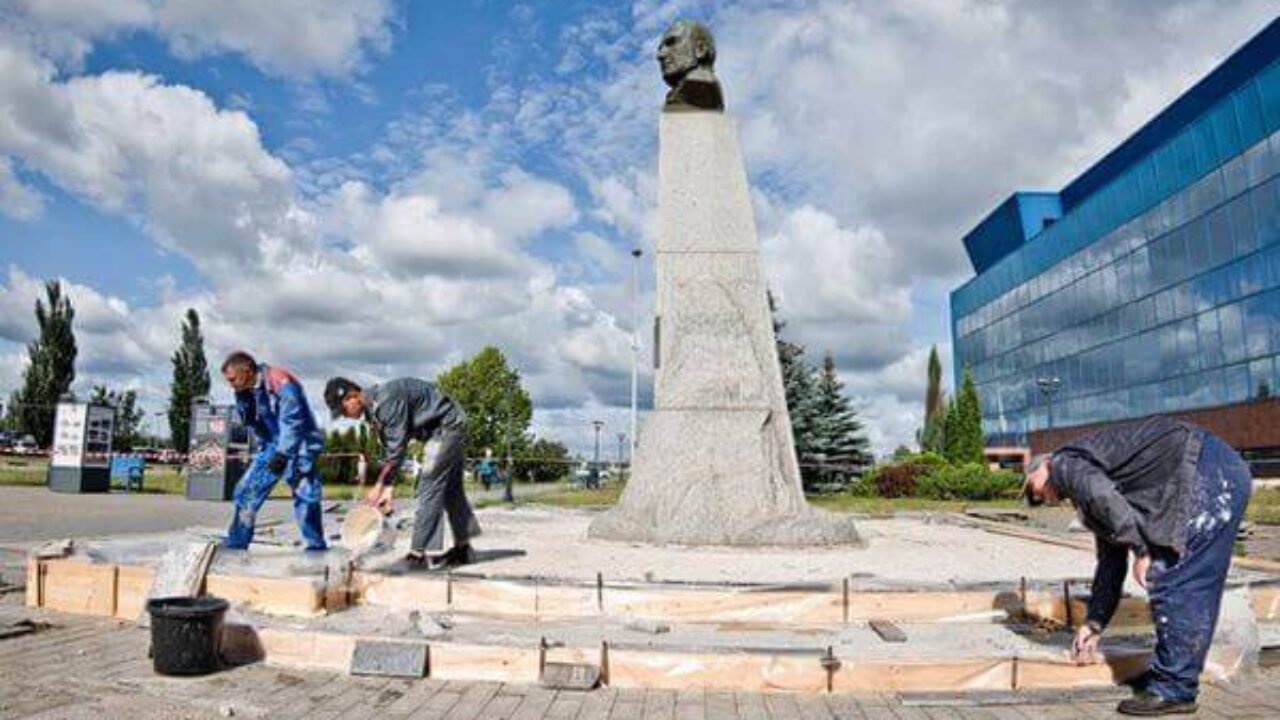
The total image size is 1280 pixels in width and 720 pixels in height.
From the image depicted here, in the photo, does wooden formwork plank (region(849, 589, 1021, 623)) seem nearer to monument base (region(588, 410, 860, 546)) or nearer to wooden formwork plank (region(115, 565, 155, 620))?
monument base (region(588, 410, 860, 546))

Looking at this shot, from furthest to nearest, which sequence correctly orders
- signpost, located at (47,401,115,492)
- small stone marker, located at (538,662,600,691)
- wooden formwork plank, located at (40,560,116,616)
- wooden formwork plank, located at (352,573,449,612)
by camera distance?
signpost, located at (47,401,115,492)
wooden formwork plank, located at (40,560,116,616)
wooden formwork plank, located at (352,573,449,612)
small stone marker, located at (538,662,600,691)

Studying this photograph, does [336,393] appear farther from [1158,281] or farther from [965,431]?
[1158,281]

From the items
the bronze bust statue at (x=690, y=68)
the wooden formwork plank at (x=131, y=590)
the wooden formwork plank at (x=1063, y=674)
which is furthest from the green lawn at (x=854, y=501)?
the wooden formwork plank at (x=1063, y=674)

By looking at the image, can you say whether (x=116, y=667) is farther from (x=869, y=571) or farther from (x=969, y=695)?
(x=869, y=571)

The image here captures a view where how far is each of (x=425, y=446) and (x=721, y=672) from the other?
3523mm

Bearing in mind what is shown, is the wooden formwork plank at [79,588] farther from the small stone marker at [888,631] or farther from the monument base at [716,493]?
the small stone marker at [888,631]

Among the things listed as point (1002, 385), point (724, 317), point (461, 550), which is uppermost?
point (1002, 385)

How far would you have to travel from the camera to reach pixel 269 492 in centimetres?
793

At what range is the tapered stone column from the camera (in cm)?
945

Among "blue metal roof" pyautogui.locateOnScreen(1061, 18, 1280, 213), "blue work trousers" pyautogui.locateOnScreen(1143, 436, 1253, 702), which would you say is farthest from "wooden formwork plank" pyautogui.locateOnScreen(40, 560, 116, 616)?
"blue metal roof" pyautogui.locateOnScreen(1061, 18, 1280, 213)

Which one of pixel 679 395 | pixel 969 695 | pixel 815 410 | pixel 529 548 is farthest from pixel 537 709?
pixel 815 410

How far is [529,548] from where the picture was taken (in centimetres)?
926

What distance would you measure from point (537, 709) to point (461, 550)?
3.27 m

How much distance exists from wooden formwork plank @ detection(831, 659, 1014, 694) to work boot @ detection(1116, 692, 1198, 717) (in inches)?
22.7
